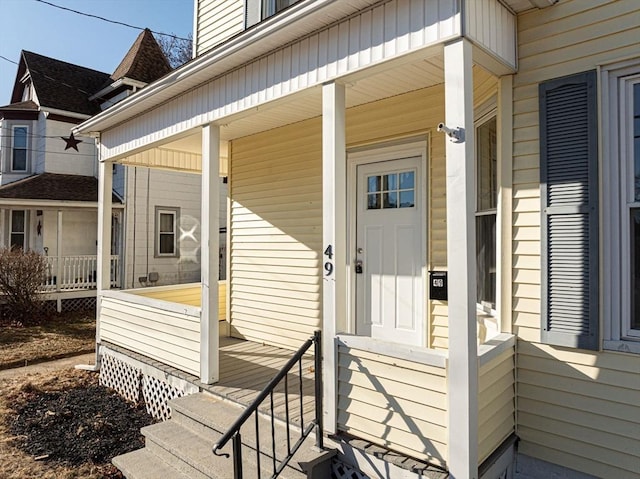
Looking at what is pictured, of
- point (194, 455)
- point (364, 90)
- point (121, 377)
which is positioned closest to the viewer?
point (194, 455)

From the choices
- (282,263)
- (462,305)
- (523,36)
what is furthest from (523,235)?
(282,263)

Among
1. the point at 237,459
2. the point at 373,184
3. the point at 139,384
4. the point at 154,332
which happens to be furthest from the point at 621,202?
the point at 139,384

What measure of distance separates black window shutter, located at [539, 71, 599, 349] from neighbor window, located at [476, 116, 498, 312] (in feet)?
1.90

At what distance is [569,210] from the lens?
2.80 metres

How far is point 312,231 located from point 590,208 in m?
3.18

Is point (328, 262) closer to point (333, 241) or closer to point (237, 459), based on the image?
point (333, 241)

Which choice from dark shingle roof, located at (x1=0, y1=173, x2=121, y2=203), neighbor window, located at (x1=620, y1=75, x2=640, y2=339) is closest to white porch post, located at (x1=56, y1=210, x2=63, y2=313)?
dark shingle roof, located at (x1=0, y1=173, x2=121, y2=203)

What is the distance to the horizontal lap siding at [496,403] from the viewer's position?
265cm

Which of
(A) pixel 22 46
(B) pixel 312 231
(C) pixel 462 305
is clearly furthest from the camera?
(A) pixel 22 46

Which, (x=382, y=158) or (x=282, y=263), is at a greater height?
(x=382, y=158)

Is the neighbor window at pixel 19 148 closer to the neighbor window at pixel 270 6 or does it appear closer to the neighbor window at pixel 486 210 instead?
the neighbor window at pixel 270 6

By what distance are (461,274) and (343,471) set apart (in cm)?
163

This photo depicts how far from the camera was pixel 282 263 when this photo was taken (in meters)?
5.66

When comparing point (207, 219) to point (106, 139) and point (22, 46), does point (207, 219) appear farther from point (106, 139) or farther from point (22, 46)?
point (22, 46)
